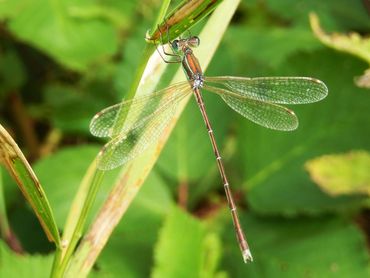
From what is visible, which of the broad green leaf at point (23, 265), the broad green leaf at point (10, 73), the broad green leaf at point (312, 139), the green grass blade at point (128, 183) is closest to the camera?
the green grass blade at point (128, 183)

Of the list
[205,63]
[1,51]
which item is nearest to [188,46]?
[205,63]

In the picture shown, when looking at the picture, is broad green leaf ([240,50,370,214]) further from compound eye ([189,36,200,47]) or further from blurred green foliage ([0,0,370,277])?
compound eye ([189,36,200,47])

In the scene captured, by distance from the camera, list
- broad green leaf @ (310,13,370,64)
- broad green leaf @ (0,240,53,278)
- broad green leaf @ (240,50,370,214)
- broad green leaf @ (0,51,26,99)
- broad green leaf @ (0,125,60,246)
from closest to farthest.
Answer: broad green leaf @ (0,125,60,246)
broad green leaf @ (0,240,53,278)
broad green leaf @ (310,13,370,64)
broad green leaf @ (240,50,370,214)
broad green leaf @ (0,51,26,99)

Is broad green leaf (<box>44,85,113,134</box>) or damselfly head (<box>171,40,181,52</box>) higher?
damselfly head (<box>171,40,181,52</box>)

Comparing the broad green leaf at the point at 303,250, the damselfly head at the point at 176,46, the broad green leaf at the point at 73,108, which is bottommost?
the broad green leaf at the point at 303,250

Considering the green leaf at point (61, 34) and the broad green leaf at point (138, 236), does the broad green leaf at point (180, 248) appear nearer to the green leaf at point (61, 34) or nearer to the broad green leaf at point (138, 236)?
the broad green leaf at point (138, 236)

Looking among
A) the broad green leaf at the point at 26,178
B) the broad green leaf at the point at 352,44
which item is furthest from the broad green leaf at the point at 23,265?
the broad green leaf at the point at 352,44

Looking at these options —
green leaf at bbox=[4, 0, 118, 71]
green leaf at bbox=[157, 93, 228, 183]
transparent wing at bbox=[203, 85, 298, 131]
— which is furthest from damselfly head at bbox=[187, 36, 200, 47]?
green leaf at bbox=[4, 0, 118, 71]
